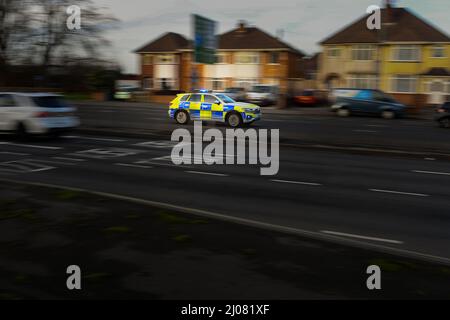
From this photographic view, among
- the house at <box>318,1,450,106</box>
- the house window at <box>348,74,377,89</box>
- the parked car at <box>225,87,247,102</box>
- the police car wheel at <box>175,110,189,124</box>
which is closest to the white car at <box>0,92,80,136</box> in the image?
the police car wheel at <box>175,110,189,124</box>

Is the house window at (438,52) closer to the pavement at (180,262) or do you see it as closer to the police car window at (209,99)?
the police car window at (209,99)

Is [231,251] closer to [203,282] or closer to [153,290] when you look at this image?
[203,282]

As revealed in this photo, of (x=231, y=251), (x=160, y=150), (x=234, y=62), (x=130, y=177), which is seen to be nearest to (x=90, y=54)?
(x=234, y=62)

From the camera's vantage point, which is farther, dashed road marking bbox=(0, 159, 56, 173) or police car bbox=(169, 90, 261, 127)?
police car bbox=(169, 90, 261, 127)

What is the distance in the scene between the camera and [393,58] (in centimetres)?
4719

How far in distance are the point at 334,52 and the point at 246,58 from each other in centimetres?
1122

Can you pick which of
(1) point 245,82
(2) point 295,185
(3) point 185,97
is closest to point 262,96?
(1) point 245,82

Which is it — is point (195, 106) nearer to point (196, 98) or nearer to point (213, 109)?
point (196, 98)

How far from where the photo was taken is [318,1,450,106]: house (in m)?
44.8

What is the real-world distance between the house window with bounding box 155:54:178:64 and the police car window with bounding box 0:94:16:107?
45.6 metres

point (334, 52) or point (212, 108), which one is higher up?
point (334, 52)

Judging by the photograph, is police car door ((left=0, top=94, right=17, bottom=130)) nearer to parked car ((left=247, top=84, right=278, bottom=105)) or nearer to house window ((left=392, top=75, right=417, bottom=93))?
parked car ((left=247, top=84, right=278, bottom=105))

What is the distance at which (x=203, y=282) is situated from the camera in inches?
171

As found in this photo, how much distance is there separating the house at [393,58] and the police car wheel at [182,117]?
83.7ft
